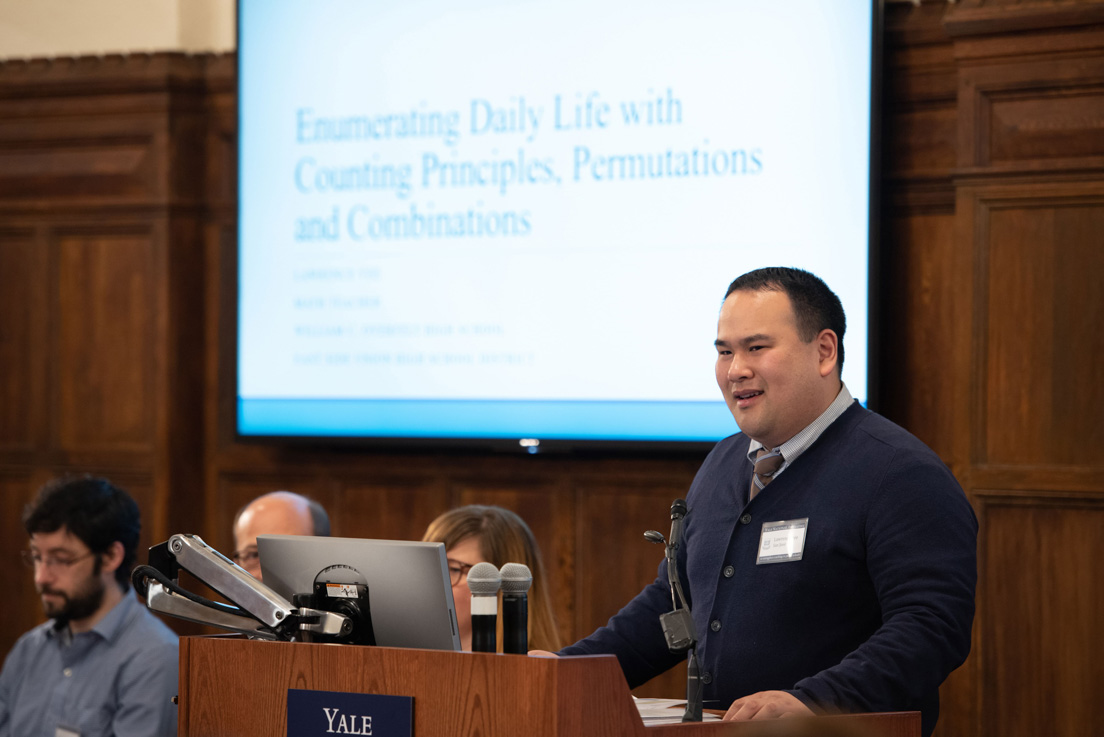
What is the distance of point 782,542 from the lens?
2516 mm

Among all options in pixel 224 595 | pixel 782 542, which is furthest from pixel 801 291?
pixel 224 595

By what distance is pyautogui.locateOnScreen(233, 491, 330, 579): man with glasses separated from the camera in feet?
12.4

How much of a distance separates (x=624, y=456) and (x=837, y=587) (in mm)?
2364

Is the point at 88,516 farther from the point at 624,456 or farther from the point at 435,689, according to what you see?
the point at 435,689

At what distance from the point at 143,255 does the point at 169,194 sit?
0.89 ft

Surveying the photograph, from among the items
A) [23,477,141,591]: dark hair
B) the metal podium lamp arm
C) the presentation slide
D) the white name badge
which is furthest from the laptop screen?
the presentation slide

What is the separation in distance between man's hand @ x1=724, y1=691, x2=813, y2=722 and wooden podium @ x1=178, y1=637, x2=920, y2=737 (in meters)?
0.04

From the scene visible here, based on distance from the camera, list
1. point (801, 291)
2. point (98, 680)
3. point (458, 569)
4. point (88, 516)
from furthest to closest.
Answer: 1. point (88, 516)
2. point (98, 680)
3. point (458, 569)
4. point (801, 291)

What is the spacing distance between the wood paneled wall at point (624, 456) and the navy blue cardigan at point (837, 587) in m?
1.75

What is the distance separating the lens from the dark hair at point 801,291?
260cm

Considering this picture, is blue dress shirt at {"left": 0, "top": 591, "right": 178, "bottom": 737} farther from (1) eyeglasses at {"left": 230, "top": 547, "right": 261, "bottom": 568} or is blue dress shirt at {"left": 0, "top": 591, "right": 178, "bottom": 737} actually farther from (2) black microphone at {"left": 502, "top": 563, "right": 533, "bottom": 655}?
(2) black microphone at {"left": 502, "top": 563, "right": 533, "bottom": 655}

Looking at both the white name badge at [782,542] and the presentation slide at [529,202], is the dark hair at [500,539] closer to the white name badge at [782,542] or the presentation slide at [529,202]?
the white name badge at [782,542]

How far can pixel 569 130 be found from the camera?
482 centimetres

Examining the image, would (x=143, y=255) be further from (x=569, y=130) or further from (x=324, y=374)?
(x=569, y=130)
